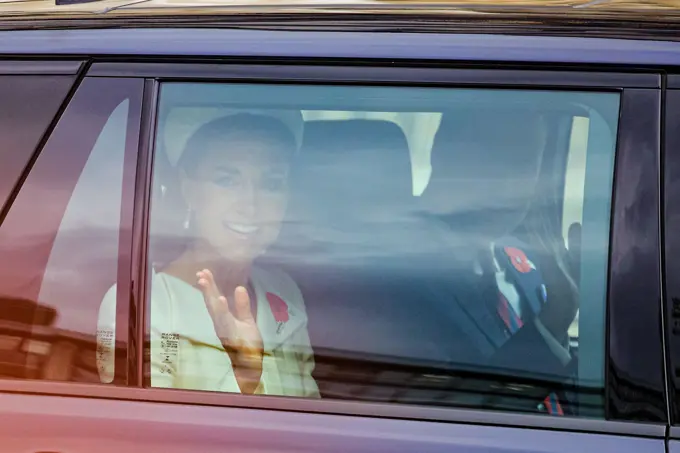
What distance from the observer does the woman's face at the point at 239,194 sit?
1.50m

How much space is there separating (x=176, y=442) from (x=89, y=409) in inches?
7.3

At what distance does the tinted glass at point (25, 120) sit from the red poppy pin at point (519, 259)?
0.93m

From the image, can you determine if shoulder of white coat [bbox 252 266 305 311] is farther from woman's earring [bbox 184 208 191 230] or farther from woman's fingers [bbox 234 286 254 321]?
woman's earring [bbox 184 208 191 230]

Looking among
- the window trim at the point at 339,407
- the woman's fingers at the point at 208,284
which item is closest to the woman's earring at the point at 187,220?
the woman's fingers at the point at 208,284

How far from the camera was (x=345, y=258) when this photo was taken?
57.1 inches

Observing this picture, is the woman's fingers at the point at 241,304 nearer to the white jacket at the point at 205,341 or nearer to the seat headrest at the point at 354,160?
the white jacket at the point at 205,341

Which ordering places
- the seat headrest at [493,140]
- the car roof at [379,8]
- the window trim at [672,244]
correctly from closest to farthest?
the window trim at [672,244], the seat headrest at [493,140], the car roof at [379,8]

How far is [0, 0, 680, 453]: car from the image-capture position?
4.44ft

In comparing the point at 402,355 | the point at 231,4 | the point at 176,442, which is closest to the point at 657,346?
the point at 402,355

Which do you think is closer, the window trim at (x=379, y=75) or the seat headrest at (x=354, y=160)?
the window trim at (x=379, y=75)

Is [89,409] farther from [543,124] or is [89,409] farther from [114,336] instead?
[543,124]

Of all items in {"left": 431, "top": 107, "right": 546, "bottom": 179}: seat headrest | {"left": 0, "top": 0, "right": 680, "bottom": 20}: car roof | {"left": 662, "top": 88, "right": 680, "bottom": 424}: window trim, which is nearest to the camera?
{"left": 662, "top": 88, "right": 680, "bottom": 424}: window trim

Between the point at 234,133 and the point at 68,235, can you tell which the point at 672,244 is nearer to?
the point at 234,133

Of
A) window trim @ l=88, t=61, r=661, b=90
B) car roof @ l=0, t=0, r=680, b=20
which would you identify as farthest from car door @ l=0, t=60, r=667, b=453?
car roof @ l=0, t=0, r=680, b=20
